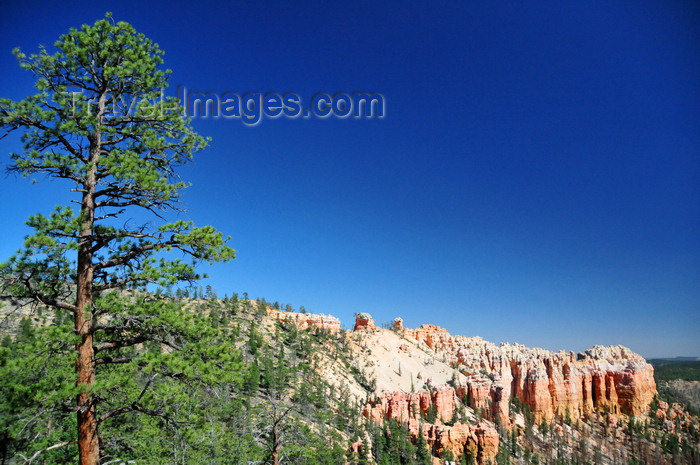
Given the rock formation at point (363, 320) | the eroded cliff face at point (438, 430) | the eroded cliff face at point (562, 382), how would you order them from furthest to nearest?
the rock formation at point (363, 320) < the eroded cliff face at point (562, 382) < the eroded cliff face at point (438, 430)

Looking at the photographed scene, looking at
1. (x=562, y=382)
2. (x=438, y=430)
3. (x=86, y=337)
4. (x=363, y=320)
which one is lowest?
(x=438, y=430)

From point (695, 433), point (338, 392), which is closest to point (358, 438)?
point (338, 392)

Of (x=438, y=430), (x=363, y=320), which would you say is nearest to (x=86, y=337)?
(x=438, y=430)

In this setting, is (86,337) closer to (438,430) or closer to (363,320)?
(438,430)

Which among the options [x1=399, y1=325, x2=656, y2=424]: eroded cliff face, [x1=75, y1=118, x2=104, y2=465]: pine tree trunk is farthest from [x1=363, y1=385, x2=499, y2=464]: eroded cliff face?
[x1=75, y1=118, x2=104, y2=465]: pine tree trunk

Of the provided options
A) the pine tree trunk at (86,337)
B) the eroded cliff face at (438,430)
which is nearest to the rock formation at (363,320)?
the eroded cliff face at (438,430)

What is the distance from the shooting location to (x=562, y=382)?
12719 cm

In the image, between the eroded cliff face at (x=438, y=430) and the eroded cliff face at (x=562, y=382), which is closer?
the eroded cliff face at (x=438, y=430)

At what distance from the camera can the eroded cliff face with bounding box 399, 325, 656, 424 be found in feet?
381

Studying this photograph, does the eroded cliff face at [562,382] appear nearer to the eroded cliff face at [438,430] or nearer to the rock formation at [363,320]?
the rock formation at [363,320]

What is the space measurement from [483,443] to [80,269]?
83421 mm

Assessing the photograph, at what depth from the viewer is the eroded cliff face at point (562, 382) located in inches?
4569

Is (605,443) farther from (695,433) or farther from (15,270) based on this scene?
(15,270)

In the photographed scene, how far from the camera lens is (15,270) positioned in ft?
21.0
